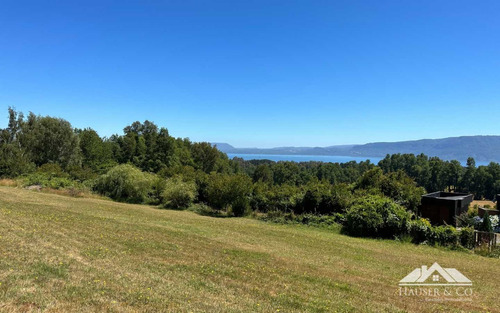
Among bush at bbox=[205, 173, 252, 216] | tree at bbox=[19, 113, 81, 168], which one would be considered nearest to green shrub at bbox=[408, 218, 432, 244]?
bush at bbox=[205, 173, 252, 216]

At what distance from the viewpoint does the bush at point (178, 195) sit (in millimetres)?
29906

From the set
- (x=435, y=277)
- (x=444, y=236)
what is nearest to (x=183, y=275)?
(x=435, y=277)

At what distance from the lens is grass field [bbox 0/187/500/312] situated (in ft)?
17.9

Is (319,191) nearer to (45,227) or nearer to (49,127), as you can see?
(45,227)

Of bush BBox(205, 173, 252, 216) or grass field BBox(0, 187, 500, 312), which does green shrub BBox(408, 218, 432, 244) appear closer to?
grass field BBox(0, 187, 500, 312)

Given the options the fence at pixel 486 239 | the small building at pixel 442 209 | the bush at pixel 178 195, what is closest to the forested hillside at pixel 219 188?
the bush at pixel 178 195

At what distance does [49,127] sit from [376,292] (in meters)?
62.7

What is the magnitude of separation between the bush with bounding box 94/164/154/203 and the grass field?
20546 mm

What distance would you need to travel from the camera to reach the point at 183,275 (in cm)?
752

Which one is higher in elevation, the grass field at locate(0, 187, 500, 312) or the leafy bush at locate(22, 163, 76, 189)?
the grass field at locate(0, 187, 500, 312)

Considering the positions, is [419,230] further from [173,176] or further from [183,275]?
[173,176]

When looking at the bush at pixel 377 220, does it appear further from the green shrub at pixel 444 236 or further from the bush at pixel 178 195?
the bush at pixel 178 195

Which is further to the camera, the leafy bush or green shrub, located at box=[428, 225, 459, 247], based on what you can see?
the leafy bush

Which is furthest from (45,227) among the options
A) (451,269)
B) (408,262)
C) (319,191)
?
(319,191)
